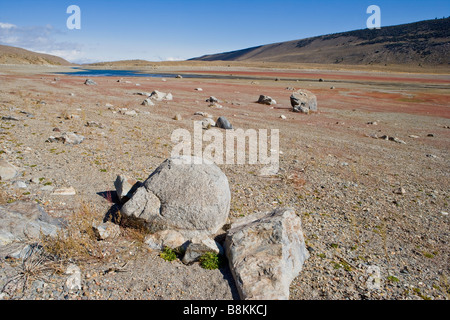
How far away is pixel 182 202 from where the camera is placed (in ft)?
17.5

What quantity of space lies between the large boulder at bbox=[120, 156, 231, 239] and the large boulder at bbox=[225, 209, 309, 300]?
60 centimetres

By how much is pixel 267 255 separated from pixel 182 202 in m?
1.90

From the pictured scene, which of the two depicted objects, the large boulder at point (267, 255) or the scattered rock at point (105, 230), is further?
the scattered rock at point (105, 230)

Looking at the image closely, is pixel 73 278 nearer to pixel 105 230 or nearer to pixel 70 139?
pixel 105 230

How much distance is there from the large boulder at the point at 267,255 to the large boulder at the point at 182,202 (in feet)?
1.97

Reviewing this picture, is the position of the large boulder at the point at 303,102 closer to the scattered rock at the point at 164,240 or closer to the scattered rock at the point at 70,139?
the scattered rock at the point at 70,139

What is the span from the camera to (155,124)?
50.4 ft

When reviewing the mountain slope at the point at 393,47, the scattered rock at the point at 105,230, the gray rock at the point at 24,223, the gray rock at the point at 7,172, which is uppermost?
the mountain slope at the point at 393,47

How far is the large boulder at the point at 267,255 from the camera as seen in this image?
404cm

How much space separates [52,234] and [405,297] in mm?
5940

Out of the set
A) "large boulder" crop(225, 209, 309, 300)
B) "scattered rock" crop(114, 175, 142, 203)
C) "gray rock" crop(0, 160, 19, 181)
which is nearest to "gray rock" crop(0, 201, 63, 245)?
"scattered rock" crop(114, 175, 142, 203)

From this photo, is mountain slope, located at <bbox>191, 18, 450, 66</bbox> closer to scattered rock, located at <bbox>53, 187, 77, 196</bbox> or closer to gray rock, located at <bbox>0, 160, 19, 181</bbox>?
scattered rock, located at <bbox>53, 187, 77, 196</bbox>

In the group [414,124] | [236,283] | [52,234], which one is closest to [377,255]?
[236,283]

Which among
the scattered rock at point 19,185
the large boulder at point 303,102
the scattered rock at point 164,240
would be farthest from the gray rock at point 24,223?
the large boulder at point 303,102
